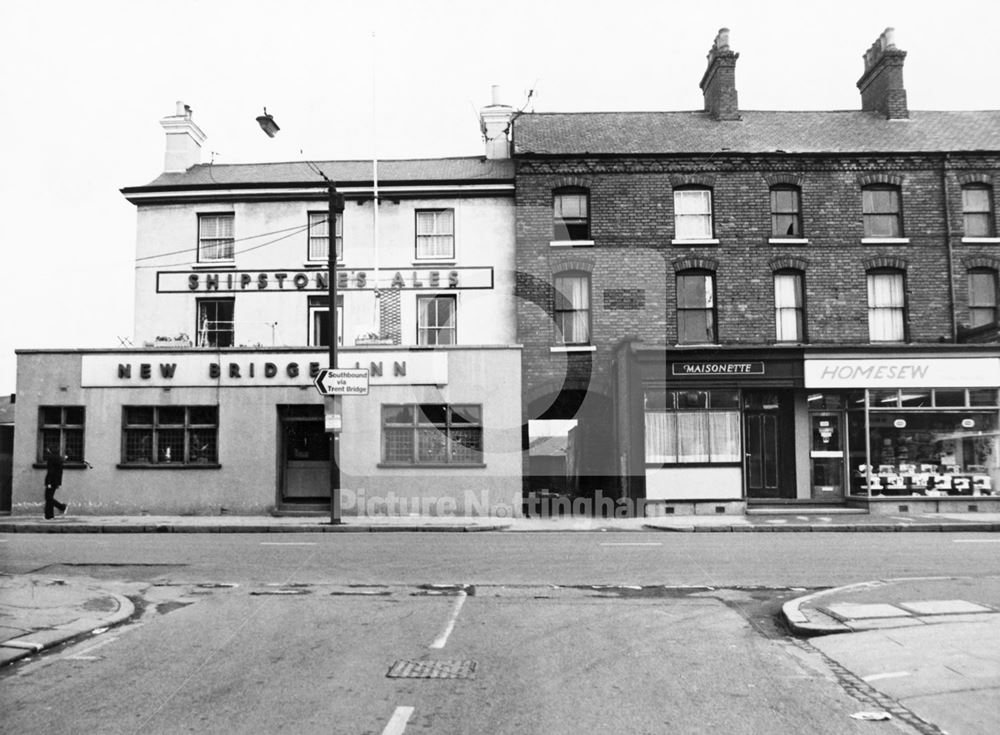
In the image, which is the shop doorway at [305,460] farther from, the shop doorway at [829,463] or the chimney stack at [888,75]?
the chimney stack at [888,75]

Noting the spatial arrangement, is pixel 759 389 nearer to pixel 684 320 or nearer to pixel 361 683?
pixel 684 320

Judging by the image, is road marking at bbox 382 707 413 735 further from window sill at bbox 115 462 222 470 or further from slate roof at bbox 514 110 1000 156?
slate roof at bbox 514 110 1000 156

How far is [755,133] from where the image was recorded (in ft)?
82.4

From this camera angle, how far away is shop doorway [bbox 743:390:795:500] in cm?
2297

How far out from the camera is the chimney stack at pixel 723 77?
2605cm

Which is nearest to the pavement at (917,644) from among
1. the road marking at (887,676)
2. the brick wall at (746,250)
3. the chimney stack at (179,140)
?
the road marking at (887,676)

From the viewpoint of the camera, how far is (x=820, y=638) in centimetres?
831

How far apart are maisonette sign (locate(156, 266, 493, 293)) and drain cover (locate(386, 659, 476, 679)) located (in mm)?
17884

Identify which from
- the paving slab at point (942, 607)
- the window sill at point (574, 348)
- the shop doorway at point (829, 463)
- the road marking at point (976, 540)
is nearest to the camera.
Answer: the paving slab at point (942, 607)

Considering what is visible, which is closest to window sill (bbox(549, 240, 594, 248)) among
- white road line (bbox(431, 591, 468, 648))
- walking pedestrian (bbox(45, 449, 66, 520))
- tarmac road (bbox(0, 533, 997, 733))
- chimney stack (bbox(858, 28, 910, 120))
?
chimney stack (bbox(858, 28, 910, 120))

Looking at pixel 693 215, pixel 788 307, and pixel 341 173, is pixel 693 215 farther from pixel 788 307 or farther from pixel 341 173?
pixel 341 173

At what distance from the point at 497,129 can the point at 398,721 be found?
77.7 feet

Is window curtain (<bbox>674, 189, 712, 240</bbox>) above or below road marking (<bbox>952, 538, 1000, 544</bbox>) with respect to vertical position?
above

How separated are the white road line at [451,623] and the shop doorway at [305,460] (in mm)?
12847
